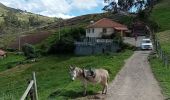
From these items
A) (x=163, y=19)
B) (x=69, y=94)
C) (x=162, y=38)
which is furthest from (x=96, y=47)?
(x=69, y=94)

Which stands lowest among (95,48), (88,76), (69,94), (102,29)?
(69,94)

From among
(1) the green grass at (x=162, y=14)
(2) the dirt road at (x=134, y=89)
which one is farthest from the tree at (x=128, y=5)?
(2) the dirt road at (x=134, y=89)

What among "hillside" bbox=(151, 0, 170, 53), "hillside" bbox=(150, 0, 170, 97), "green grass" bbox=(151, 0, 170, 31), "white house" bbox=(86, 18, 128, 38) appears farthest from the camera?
"green grass" bbox=(151, 0, 170, 31)

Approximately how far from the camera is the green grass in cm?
9845

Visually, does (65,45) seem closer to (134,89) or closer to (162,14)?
(162,14)

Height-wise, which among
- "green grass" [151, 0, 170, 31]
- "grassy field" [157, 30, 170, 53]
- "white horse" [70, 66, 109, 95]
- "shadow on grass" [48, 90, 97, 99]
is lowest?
"shadow on grass" [48, 90, 97, 99]

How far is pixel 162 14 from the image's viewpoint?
111250mm

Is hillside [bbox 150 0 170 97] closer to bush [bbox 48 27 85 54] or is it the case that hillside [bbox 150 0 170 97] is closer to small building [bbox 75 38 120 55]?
small building [bbox 75 38 120 55]

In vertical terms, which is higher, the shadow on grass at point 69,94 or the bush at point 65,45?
the bush at point 65,45

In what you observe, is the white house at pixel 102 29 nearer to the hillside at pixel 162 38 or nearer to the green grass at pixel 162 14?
the hillside at pixel 162 38

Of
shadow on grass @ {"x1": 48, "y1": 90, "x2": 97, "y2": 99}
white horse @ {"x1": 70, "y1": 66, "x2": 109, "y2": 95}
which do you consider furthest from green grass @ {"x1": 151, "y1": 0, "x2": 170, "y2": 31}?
shadow on grass @ {"x1": 48, "y1": 90, "x2": 97, "y2": 99}

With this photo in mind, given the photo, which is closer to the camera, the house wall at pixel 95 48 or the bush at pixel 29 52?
the house wall at pixel 95 48

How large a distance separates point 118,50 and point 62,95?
48.7 m

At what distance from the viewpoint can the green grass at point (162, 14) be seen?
3876 inches
